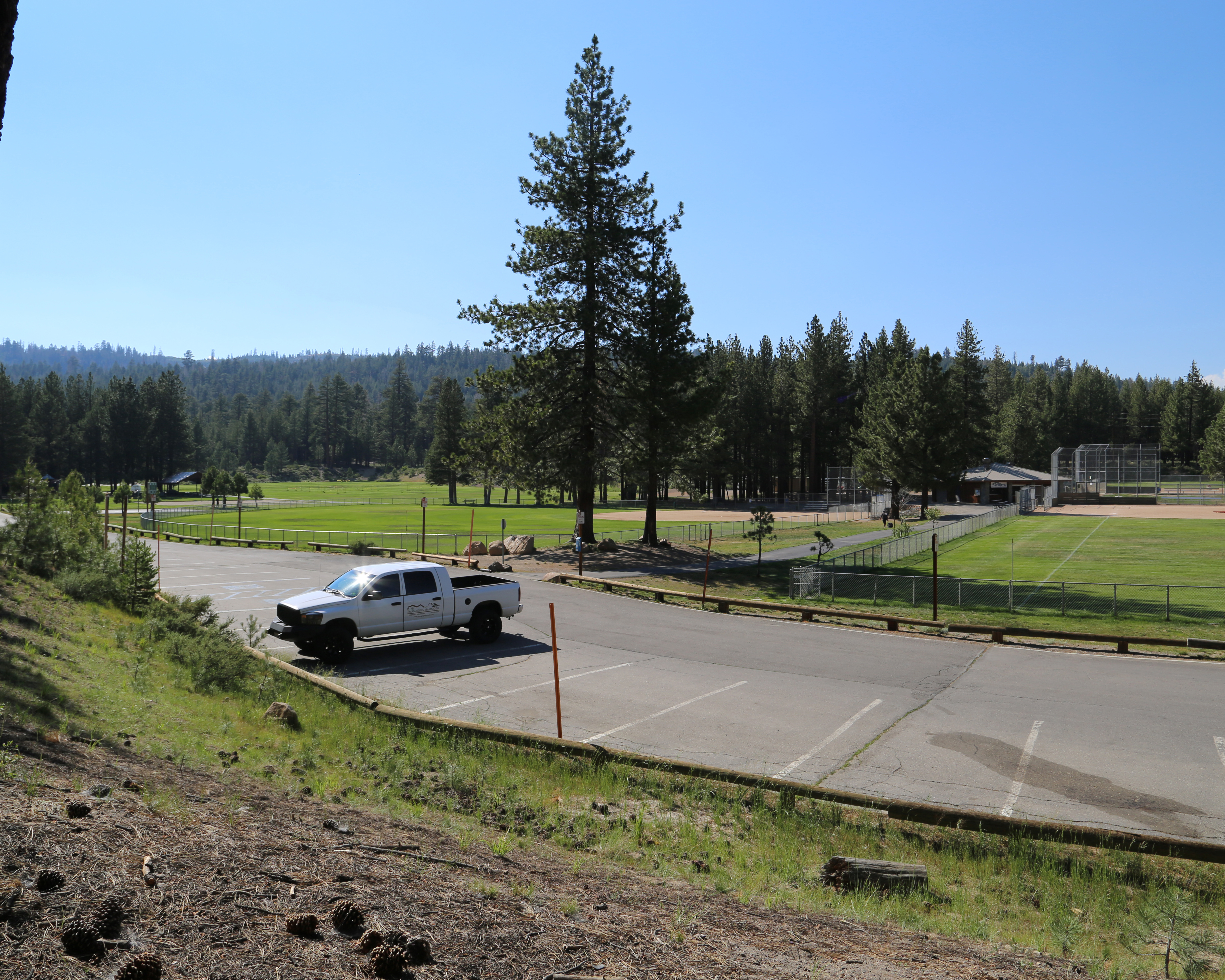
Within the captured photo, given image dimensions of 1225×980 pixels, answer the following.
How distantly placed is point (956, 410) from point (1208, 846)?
249ft

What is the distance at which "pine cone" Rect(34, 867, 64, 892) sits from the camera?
4059 mm

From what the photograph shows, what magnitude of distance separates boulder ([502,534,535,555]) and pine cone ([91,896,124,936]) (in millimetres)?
37981

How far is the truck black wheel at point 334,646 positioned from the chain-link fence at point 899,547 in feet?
65.1

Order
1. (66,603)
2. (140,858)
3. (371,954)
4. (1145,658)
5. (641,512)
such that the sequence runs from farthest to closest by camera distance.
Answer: (641,512)
(1145,658)
(66,603)
(140,858)
(371,954)

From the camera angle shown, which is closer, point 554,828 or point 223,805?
point 223,805

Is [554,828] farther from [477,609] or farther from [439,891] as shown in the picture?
[477,609]

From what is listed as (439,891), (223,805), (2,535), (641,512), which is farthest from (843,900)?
(641,512)

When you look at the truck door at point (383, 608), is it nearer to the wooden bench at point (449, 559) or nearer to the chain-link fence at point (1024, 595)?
the chain-link fence at point (1024, 595)

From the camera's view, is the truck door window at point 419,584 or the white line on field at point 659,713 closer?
the white line on field at point 659,713

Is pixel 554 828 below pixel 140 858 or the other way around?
below

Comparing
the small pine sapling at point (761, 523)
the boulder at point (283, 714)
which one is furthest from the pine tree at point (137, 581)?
the small pine sapling at point (761, 523)

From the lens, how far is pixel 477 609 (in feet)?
63.4

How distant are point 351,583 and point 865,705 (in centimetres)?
1087

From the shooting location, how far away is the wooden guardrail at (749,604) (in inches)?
857
